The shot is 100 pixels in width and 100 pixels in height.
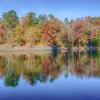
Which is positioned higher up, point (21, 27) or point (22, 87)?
point (21, 27)

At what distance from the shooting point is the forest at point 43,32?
190 ft

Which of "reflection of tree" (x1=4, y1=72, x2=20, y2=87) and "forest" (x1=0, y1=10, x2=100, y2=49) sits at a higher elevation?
"forest" (x1=0, y1=10, x2=100, y2=49)

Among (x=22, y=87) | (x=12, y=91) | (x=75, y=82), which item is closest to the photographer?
(x=12, y=91)

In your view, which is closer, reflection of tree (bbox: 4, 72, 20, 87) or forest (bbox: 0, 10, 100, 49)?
reflection of tree (bbox: 4, 72, 20, 87)

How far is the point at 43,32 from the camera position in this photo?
195 feet

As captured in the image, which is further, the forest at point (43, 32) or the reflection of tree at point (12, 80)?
the forest at point (43, 32)

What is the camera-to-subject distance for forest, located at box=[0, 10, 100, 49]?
5791 centimetres

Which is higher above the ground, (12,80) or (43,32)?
(43,32)

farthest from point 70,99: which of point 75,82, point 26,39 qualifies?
point 26,39

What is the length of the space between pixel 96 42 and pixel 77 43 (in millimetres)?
6523

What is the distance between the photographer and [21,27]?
196ft

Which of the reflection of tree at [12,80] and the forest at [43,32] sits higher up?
the forest at [43,32]

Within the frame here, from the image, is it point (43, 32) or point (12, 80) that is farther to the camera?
point (43, 32)

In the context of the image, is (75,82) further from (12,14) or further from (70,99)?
(12,14)
